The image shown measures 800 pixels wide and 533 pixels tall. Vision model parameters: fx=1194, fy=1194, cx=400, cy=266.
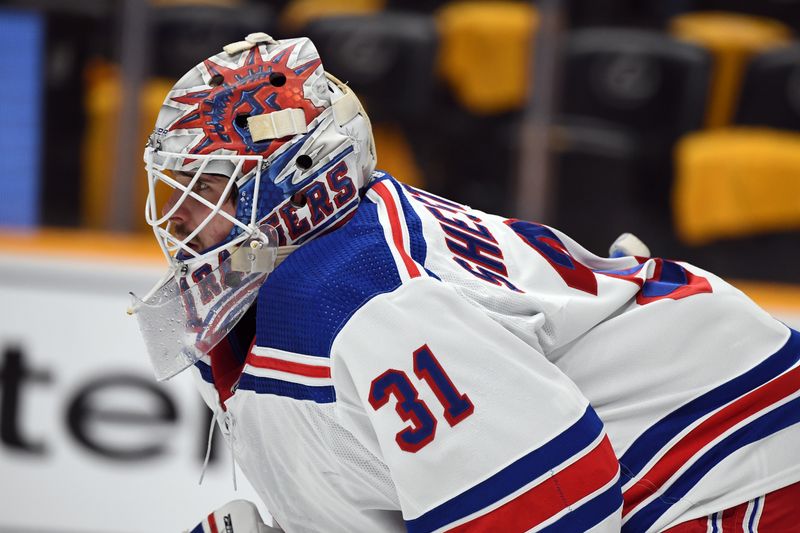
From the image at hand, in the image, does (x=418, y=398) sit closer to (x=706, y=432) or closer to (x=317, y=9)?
(x=706, y=432)

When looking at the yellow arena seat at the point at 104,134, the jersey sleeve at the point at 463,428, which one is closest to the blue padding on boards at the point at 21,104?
the yellow arena seat at the point at 104,134

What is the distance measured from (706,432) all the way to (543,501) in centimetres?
30

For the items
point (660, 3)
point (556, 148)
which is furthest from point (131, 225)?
point (660, 3)

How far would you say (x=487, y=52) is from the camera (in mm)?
3287

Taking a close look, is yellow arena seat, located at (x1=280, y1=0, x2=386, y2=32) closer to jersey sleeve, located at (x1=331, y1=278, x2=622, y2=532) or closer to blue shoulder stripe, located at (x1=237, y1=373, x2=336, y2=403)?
blue shoulder stripe, located at (x1=237, y1=373, x2=336, y2=403)

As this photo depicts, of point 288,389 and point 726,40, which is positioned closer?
point 288,389

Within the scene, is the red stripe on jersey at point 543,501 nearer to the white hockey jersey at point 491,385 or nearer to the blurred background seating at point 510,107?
the white hockey jersey at point 491,385

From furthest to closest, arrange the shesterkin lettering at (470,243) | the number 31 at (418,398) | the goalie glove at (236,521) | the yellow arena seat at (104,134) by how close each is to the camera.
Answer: the yellow arena seat at (104,134) → the goalie glove at (236,521) → the shesterkin lettering at (470,243) → the number 31 at (418,398)

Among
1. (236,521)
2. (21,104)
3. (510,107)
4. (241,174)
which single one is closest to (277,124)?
(241,174)

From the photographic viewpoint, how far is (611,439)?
146 cm

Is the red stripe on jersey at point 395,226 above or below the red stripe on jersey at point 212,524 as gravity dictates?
above

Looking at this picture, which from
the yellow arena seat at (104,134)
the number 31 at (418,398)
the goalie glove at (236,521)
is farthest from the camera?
the yellow arena seat at (104,134)

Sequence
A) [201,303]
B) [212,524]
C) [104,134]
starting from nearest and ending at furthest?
[201,303] → [212,524] → [104,134]

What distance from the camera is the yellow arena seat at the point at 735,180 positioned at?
3.28 m
